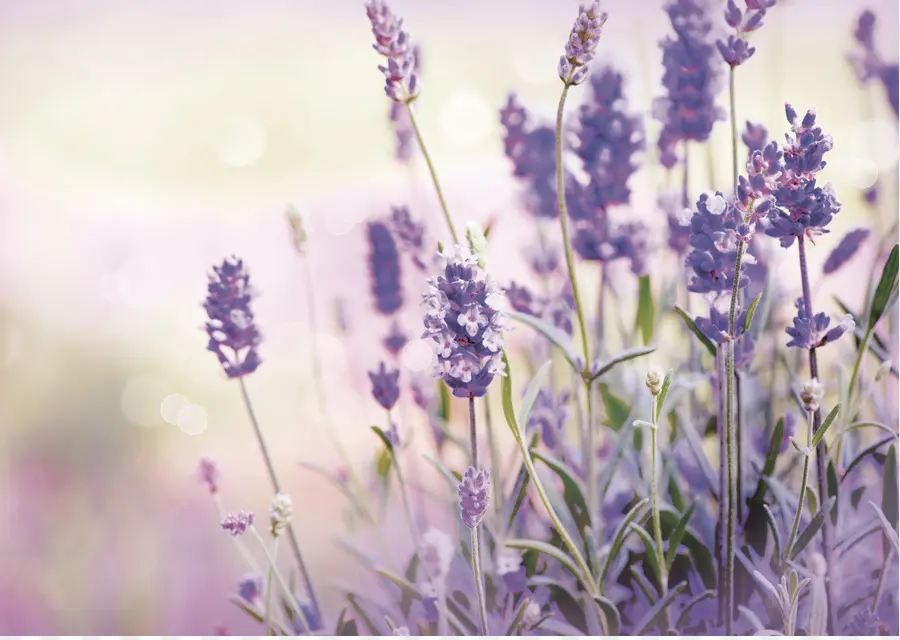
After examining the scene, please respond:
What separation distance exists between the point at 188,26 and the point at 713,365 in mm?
876

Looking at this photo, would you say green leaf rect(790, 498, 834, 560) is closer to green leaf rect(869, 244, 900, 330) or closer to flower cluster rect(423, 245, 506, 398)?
green leaf rect(869, 244, 900, 330)

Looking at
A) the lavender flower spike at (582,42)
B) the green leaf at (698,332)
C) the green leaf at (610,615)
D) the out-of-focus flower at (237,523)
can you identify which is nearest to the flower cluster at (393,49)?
the lavender flower spike at (582,42)

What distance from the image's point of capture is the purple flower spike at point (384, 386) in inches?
38.2

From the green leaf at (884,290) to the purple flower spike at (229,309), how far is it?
0.73 meters

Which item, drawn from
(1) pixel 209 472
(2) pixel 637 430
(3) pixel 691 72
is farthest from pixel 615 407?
(1) pixel 209 472

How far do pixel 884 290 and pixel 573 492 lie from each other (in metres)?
A: 0.44

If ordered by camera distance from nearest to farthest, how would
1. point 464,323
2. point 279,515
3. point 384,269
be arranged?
point 464,323 < point 279,515 < point 384,269

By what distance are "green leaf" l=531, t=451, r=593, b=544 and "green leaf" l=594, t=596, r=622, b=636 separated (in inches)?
3.4

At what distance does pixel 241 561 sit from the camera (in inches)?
46.6

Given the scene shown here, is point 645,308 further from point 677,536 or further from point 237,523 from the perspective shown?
point 237,523

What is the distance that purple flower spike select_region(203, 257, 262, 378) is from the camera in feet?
3.00

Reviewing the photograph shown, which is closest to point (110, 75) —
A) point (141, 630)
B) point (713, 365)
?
point (141, 630)

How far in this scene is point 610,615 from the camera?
3.12 ft

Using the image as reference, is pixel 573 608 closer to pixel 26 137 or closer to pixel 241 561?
pixel 241 561
